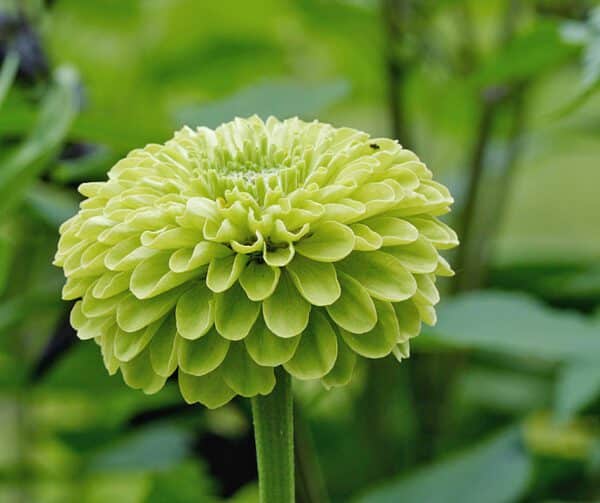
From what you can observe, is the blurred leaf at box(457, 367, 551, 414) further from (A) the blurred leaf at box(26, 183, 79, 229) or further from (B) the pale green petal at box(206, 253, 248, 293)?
(B) the pale green petal at box(206, 253, 248, 293)

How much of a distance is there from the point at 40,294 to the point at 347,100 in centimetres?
39

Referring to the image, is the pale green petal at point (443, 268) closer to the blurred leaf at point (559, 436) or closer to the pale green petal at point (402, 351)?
the pale green petal at point (402, 351)

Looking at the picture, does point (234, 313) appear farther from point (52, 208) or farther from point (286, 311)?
point (52, 208)

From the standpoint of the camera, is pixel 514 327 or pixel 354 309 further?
pixel 514 327

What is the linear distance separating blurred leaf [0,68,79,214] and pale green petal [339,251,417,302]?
0.18m

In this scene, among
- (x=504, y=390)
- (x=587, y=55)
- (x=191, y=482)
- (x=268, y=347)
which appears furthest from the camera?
(x=504, y=390)

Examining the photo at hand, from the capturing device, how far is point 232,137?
239mm

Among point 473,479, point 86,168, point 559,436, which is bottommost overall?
point 559,436

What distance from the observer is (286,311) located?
193 mm

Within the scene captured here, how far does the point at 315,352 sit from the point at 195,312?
3cm

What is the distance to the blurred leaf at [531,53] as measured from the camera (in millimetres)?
414

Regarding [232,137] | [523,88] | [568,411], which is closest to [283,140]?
[232,137]

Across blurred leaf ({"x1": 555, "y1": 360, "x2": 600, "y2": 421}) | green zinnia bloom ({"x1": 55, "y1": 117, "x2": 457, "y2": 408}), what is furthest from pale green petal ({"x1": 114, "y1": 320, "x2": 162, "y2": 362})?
blurred leaf ({"x1": 555, "y1": 360, "x2": 600, "y2": 421})

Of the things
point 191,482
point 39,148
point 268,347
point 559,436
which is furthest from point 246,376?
point 559,436
